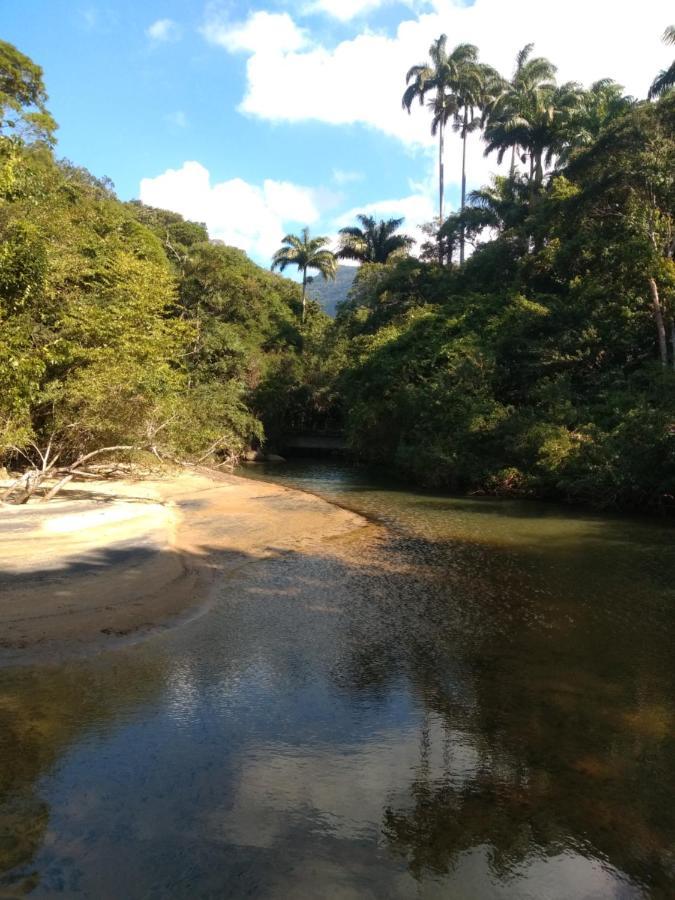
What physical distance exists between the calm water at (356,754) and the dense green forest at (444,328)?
7804mm

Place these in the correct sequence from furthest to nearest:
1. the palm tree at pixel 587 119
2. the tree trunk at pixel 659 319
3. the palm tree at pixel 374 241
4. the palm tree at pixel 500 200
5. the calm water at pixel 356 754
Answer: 1. the palm tree at pixel 374 241
2. the palm tree at pixel 500 200
3. the palm tree at pixel 587 119
4. the tree trunk at pixel 659 319
5. the calm water at pixel 356 754

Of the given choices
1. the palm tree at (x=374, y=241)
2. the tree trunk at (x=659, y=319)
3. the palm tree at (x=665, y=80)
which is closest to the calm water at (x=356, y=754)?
the tree trunk at (x=659, y=319)

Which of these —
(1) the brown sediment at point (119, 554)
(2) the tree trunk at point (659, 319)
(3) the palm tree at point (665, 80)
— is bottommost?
(1) the brown sediment at point (119, 554)

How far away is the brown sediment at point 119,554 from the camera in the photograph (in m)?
8.34

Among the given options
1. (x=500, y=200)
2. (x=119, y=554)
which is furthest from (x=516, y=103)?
(x=119, y=554)

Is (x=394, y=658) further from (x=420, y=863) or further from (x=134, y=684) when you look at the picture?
(x=420, y=863)

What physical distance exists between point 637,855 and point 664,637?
5.29 meters

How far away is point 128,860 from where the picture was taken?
4199 mm

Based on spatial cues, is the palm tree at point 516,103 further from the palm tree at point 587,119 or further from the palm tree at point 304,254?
the palm tree at point 304,254

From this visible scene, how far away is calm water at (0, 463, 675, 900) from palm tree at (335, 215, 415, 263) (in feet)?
148

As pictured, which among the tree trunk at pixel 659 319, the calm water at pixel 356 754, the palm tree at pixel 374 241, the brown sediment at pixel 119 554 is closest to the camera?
the calm water at pixel 356 754

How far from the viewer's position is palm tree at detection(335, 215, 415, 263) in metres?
51.5

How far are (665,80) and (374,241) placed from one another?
98.8 feet

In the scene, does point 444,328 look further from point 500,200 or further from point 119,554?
point 119,554
